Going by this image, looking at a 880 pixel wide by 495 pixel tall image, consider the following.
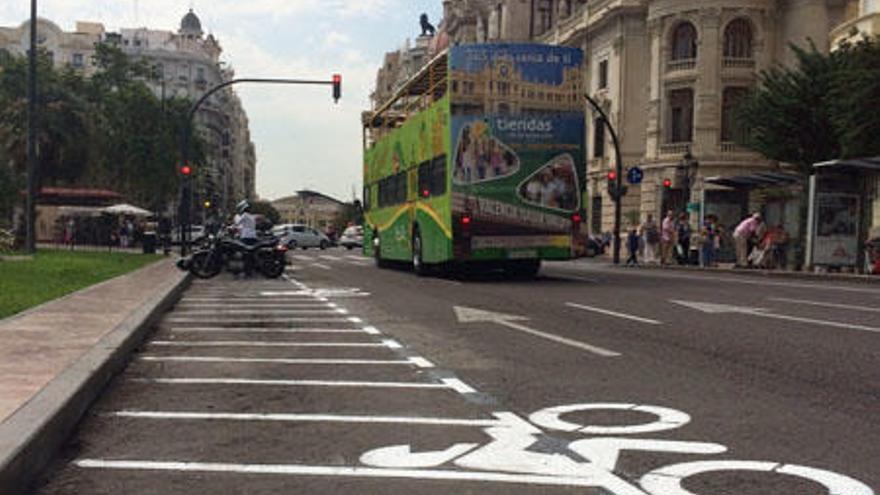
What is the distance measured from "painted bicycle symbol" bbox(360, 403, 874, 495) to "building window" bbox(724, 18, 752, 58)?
134 feet

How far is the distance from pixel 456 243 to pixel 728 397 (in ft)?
38.8

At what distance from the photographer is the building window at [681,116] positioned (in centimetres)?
4400

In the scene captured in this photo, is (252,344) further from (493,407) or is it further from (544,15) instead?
(544,15)

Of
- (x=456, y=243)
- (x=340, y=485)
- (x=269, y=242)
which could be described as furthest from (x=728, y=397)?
(x=269, y=242)

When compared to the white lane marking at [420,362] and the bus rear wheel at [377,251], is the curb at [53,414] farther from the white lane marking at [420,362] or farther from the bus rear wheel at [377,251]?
the bus rear wheel at [377,251]

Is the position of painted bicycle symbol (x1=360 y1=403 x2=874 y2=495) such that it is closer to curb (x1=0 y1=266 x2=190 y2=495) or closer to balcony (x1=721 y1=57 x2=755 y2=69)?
curb (x1=0 y1=266 x2=190 y2=495)

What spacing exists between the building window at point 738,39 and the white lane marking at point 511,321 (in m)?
34.4

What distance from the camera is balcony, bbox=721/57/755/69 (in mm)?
42906

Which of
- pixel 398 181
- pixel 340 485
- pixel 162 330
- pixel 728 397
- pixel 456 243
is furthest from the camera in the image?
pixel 398 181

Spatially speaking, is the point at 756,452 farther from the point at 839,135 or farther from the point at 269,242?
the point at 839,135

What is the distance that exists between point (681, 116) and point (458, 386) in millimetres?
40018

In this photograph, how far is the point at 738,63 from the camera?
141 feet

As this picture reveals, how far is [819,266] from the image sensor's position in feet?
77.9

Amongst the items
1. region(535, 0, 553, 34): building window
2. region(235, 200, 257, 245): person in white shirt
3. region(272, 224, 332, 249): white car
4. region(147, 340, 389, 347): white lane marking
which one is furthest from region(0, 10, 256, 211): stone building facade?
region(147, 340, 389, 347): white lane marking
